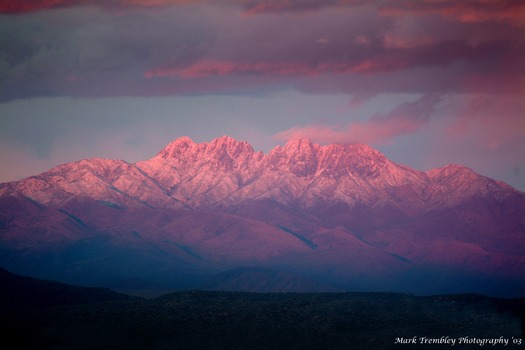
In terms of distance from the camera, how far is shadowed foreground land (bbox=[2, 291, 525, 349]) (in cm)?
7931

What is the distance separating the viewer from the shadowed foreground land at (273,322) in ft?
260

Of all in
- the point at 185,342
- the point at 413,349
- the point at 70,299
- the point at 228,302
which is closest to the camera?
the point at 413,349

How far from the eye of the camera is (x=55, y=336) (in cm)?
8388

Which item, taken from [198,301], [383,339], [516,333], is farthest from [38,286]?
[516,333]

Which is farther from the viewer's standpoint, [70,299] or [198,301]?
[70,299]

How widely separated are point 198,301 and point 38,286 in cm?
4125

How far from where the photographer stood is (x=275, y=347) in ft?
258

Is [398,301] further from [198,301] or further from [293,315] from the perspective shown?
[198,301]

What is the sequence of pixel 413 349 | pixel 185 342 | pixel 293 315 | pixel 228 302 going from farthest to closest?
1. pixel 228 302
2. pixel 293 315
3. pixel 185 342
4. pixel 413 349

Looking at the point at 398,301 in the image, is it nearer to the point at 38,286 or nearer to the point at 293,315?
the point at 293,315

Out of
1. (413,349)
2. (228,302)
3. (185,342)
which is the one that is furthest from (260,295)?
(413,349)

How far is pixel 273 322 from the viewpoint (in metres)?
85.6

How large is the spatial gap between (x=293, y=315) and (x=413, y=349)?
16.3 m

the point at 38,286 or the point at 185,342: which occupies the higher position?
the point at 38,286
